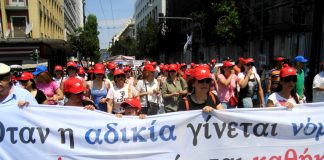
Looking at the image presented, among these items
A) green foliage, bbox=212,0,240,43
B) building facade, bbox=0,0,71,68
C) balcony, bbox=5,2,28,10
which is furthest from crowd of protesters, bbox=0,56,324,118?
balcony, bbox=5,2,28,10

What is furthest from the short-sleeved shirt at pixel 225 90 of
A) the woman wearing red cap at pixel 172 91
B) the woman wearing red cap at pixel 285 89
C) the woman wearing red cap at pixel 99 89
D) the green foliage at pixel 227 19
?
the green foliage at pixel 227 19

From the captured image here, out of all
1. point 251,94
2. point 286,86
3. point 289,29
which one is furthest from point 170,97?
point 289,29

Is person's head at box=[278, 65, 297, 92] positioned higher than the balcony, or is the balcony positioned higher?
the balcony

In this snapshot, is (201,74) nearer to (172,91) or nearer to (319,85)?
(172,91)

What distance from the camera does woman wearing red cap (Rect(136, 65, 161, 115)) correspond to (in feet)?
23.5

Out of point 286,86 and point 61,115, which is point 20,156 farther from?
point 286,86

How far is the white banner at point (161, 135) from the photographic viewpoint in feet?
12.4

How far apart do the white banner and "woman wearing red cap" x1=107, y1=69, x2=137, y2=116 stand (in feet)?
6.68

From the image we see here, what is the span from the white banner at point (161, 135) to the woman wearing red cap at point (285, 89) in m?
0.24

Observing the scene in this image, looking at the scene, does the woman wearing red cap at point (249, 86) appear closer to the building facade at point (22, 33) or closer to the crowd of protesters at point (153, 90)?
the crowd of protesters at point (153, 90)

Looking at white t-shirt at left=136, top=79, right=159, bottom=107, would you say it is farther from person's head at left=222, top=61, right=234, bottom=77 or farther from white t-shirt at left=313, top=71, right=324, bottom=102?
white t-shirt at left=313, top=71, right=324, bottom=102

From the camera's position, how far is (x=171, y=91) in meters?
6.93

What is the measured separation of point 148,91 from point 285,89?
3.42 metres

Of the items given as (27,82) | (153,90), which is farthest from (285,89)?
(27,82)
